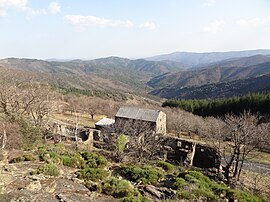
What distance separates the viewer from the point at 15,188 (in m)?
11.5

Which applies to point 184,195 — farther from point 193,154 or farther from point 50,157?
point 193,154

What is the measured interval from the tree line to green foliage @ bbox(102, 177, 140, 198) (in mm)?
58122

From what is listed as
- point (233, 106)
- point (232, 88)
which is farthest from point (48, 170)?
point (232, 88)

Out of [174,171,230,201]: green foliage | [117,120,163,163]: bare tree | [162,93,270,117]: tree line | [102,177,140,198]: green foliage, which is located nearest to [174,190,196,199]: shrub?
[174,171,230,201]: green foliage

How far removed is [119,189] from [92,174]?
2133 mm

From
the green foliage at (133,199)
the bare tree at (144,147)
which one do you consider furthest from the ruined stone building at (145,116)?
the green foliage at (133,199)

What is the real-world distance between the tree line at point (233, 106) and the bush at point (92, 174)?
57.3 meters

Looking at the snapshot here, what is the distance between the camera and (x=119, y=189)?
12352mm

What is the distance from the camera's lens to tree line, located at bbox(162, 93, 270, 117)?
6775 centimetres

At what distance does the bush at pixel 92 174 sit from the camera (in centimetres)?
1373

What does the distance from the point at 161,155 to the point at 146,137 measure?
2.26 m

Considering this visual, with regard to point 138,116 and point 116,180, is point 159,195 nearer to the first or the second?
point 116,180

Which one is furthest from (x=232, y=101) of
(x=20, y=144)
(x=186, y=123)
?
(x=20, y=144)

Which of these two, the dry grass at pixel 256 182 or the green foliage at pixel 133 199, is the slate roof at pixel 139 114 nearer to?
the dry grass at pixel 256 182
